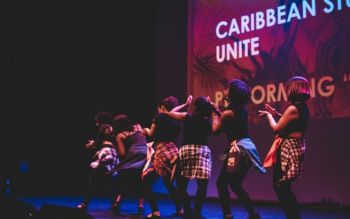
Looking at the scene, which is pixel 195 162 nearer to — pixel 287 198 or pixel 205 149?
pixel 205 149

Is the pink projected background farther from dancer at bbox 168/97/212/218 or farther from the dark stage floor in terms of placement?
dancer at bbox 168/97/212/218

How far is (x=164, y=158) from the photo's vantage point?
510 cm

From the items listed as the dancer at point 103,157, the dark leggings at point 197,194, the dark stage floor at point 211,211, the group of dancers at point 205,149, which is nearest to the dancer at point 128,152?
the group of dancers at point 205,149

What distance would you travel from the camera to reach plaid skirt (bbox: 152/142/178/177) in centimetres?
510

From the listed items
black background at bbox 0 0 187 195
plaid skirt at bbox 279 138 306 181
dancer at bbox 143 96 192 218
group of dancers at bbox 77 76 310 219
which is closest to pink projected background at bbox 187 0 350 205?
black background at bbox 0 0 187 195

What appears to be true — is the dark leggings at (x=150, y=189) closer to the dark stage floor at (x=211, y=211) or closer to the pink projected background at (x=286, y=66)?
the dark stage floor at (x=211, y=211)

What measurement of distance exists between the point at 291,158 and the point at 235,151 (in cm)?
64

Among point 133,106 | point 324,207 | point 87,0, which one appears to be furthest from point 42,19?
point 324,207

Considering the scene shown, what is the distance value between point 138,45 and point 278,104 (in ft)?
12.3

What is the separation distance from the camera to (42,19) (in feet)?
29.4

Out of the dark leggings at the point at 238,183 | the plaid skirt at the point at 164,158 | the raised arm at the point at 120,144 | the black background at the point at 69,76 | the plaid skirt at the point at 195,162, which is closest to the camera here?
the dark leggings at the point at 238,183

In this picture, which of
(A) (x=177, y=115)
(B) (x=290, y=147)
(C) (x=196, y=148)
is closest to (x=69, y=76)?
(A) (x=177, y=115)

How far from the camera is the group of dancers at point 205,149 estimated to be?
12.5 ft

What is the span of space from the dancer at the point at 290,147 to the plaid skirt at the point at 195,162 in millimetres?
951
